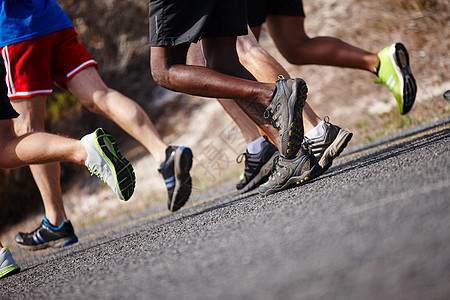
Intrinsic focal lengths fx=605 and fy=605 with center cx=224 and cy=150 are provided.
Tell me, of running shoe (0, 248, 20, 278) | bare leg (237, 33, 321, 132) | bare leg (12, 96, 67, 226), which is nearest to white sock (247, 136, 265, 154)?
bare leg (237, 33, 321, 132)

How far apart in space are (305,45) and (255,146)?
818 millimetres

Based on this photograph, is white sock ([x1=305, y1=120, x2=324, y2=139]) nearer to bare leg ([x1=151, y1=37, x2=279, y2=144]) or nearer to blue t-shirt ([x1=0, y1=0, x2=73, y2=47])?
bare leg ([x1=151, y1=37, x2=279, y2=144])

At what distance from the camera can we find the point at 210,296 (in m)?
1.48

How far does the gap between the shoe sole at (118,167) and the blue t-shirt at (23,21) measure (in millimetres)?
1001

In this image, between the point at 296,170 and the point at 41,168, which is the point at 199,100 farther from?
the point at 296,170

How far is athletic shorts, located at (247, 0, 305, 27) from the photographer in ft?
12.3

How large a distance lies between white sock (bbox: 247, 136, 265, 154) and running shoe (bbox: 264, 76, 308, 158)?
0.82 meters

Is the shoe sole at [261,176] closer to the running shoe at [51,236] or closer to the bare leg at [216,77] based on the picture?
the bare leg at [216,77]

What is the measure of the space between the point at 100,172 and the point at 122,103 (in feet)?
2.26

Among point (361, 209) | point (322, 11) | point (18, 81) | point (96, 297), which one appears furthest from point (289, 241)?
point (322, 11)

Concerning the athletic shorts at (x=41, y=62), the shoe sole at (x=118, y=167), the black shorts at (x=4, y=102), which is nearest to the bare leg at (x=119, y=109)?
the athletic shorts at (x=41, y=62)

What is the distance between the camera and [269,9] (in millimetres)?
3797

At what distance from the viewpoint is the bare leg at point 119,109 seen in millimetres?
3385

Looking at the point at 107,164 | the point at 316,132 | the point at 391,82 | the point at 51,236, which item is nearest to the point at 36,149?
the point at 107,164
